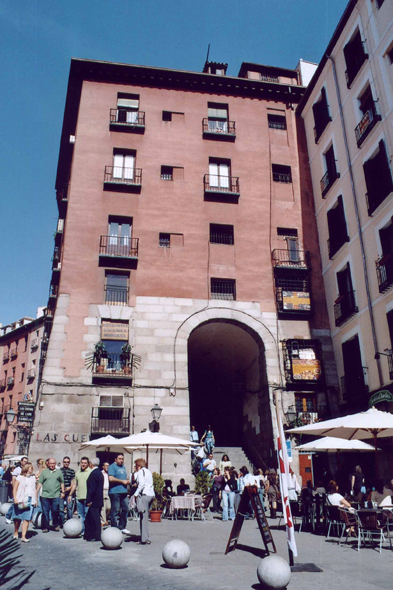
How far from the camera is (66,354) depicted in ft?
72.9

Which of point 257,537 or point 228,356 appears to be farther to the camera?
point 228,356

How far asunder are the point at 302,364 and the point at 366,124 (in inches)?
445

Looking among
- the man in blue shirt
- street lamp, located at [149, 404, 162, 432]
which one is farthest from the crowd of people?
street lamp, located at [149, 404, 162, 432]

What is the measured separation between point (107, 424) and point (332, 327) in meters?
11.7

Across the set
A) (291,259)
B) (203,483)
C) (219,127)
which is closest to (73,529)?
(203,483)

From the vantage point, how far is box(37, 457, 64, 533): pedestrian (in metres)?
12.6

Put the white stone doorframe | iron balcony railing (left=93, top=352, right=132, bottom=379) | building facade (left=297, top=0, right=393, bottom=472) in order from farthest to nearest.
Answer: the white stone doorframe, iron balcony railing (left=93, top=352, right=132, bottom=379), building facade (left=297, top=0, right=393, bottom=472)

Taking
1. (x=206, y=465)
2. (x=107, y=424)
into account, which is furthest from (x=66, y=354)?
(x=206, y=465)

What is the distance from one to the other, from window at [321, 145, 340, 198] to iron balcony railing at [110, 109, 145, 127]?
10.2 m

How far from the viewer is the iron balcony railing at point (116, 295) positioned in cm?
2383

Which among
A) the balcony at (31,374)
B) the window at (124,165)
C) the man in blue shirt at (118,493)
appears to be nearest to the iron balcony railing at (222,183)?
the window at (124,165)

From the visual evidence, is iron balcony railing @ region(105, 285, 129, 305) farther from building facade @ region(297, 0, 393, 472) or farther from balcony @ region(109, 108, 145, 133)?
building facade @ region(297, 0, 393, 472)

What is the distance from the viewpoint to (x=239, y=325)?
80.7 feet

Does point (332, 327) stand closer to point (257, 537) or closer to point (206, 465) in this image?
point (206, 465)
